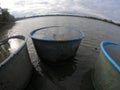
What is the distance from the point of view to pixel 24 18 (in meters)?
10.6

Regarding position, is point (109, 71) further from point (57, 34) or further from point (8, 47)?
point (8, 47)

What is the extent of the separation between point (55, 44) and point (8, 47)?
1.36 m

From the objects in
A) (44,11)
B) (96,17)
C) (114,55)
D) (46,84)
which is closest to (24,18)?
(44,11)

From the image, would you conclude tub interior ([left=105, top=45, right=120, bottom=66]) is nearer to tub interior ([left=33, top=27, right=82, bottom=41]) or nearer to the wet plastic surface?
the wet plastic surface

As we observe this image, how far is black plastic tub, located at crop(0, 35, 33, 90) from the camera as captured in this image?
2551mm

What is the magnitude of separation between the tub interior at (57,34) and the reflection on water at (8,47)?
2.85 ft

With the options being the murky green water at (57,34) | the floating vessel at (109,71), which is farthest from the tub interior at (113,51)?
the murky green water at (57,34)

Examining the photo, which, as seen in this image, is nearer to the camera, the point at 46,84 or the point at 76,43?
the point at 46,84

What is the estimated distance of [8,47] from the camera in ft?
11.5

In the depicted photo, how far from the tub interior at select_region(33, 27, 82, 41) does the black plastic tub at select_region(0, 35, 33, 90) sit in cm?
94

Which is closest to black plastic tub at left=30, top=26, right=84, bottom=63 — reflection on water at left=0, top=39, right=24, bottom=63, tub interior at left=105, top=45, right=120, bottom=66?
reflection on water at left=0, top=39, right=24, bottom=63

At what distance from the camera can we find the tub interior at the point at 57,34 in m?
4.45

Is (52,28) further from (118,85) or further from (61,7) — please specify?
(61,7)

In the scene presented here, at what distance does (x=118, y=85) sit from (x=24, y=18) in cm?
959
